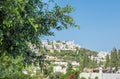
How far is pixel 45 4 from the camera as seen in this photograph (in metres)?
6.04

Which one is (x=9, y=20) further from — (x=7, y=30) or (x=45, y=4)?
(x=45, y=4)

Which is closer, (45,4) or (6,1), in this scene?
(6,1)

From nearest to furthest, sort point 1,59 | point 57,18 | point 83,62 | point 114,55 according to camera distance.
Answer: point 1,59
point 57,18
point 114,55
point 83,62

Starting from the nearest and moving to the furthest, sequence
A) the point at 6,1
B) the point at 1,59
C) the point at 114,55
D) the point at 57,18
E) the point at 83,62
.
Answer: the point at 1,59 < the point at 6,1 < the point at 57,18 < the point at 114,55 < the point at 83,62

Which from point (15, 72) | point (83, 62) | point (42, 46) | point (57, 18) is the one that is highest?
point (83, 62)

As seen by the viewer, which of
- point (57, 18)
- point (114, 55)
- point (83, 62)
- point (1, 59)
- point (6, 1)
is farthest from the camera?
point (83, 62)

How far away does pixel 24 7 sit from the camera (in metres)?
5.29

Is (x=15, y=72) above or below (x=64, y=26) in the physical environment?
below

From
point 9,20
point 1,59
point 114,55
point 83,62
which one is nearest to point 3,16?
point 9,20

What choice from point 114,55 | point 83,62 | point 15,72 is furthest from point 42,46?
point 83,62

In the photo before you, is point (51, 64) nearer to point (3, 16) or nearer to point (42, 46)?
point (42, 46)

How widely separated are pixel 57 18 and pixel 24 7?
2.74 ft

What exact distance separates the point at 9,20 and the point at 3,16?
14 centimetres

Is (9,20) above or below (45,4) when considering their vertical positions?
below
